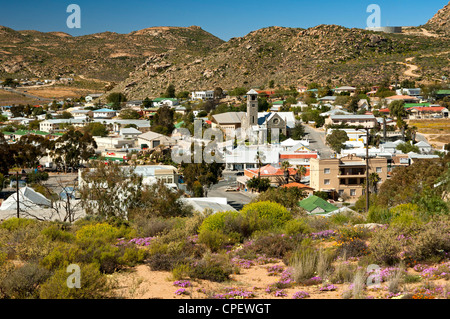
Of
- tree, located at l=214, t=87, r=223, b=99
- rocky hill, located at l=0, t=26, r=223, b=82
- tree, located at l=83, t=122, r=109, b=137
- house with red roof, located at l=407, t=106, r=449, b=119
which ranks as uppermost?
rocky hill, located at l=0, t=26, r=223, b=82

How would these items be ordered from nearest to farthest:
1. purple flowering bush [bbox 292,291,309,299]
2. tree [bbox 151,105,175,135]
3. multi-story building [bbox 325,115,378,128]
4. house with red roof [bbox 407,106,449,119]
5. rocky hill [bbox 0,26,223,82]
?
purple flowering bush [bbox 292,291,309,299] < multi-story building [bbox 325,115,378,128] < house with red roof [bbox 407,106,449,119] < tree [bbox 151,105,175,135] < rocky hill [bbox 0,26,223,82]

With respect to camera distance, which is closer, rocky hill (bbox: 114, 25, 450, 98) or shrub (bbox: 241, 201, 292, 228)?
shrub (bbox: 241, 201, 292, 228)

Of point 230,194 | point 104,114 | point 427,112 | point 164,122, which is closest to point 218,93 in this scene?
point 104,114

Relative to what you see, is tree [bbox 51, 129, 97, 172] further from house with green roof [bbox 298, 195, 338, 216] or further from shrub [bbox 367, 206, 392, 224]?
shrub [bbox 367, 206, 392, 224]

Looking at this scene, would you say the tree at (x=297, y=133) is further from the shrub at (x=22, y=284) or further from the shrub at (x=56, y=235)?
the shrub at (x=22, y=284)

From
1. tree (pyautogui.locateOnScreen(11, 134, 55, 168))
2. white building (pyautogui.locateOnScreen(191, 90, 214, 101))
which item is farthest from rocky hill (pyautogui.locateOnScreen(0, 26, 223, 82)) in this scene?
tree (pyautogui.locateOnScreen(11, 134, 55, 168))

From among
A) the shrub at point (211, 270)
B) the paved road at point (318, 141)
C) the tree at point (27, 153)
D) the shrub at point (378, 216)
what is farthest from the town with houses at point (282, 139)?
the shrub at point (211, 270)
